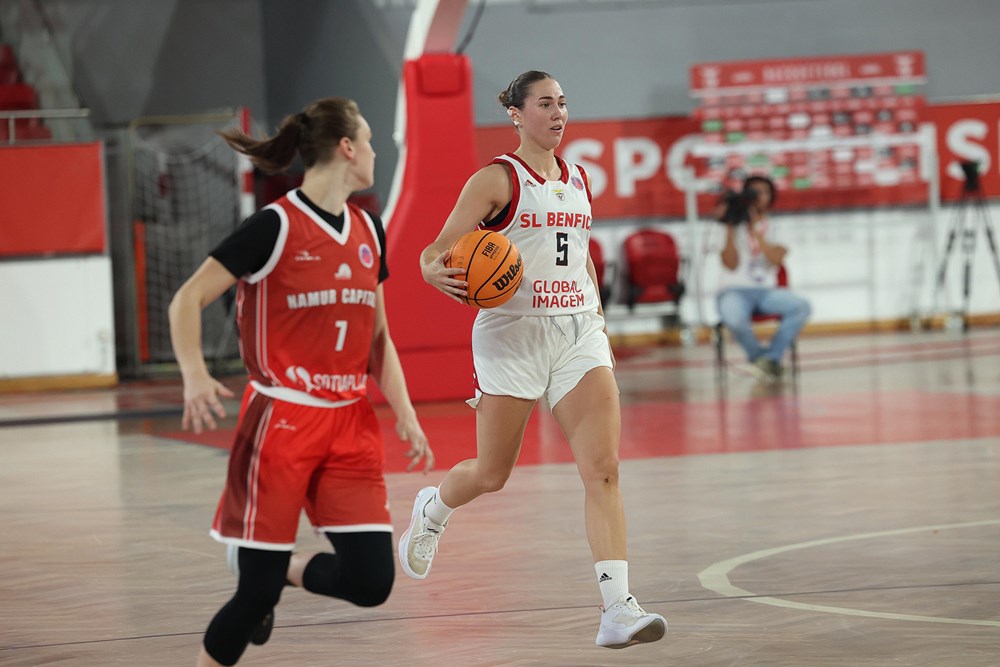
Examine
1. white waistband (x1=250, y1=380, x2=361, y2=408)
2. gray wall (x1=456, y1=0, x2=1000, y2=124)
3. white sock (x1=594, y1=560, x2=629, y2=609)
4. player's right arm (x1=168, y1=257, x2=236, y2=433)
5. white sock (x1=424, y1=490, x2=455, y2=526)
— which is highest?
gray wall (x1=456, y1=0, x2=1000, y2=124)

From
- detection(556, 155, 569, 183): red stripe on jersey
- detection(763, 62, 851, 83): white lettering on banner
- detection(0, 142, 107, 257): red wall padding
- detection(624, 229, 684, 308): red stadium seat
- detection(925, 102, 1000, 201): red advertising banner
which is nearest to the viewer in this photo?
detection(556, 155, 569, 183): red stripe on jersey

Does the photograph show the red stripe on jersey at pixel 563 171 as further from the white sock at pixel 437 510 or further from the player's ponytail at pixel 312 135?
the white sock at pixel 437 510

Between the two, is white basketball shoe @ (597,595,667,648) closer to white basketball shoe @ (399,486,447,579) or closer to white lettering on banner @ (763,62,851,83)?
white basketball shoe @ (399,486,447,579)

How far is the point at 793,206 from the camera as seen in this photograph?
1867cm

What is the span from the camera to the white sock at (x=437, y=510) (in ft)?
15.8

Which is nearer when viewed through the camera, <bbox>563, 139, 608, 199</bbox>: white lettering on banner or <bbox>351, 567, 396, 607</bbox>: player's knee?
<bbox>351, 567, 396, 607</bbox>: player's knee

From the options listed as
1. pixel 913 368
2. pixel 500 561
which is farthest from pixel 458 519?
pixel 913 368

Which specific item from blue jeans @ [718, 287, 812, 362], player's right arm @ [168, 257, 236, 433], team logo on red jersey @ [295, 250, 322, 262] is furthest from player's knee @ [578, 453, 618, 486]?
blue jeans @ [718, 287, 812, 362]

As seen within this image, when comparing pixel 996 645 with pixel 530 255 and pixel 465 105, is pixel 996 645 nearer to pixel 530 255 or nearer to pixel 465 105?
pixel 530 255

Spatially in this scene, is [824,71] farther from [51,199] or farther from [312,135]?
[312,135]

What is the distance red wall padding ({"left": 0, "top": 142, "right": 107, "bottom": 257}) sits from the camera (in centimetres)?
1559

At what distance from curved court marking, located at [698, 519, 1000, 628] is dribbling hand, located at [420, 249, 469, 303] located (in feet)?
4.63

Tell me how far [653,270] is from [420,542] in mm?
12996

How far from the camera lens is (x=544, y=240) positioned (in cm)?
443
